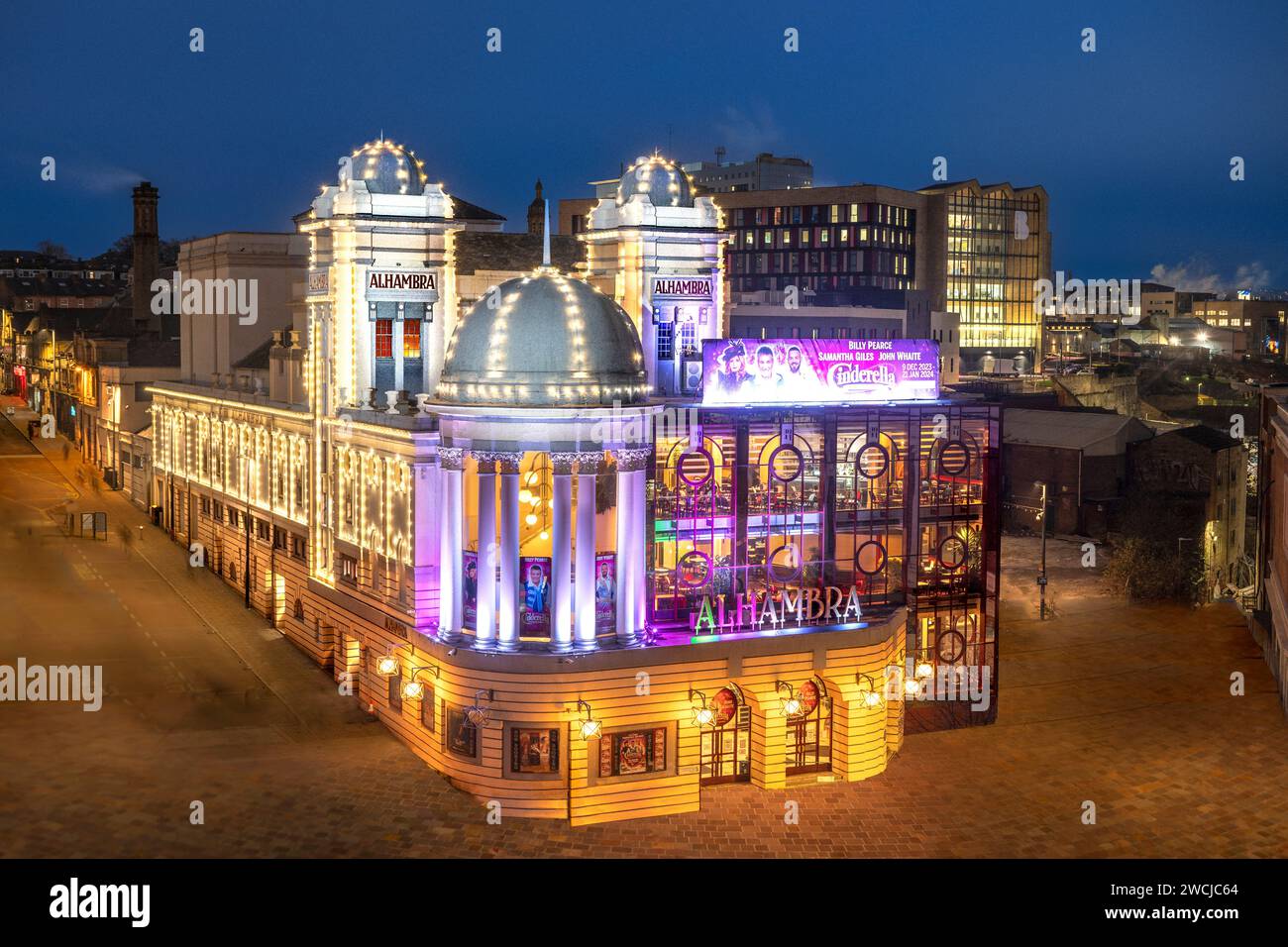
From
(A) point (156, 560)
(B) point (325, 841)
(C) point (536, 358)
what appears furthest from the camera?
(A) point (156, 560)

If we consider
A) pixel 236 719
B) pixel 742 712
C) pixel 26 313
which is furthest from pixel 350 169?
pixel 26 313

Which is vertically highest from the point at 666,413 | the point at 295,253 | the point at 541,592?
the point at 295,253

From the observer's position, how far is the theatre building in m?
40.8

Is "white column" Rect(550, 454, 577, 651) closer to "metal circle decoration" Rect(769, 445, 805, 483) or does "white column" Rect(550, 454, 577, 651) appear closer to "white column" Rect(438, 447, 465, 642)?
"white column" Rect(438, 447, 465, 642)

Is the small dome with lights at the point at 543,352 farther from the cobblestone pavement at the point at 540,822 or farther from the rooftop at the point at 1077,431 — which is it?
the rooftop at the point at 1077,431

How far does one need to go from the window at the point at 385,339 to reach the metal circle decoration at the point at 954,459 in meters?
21.2

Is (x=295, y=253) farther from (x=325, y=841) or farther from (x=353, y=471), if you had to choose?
(x=325, y=841)

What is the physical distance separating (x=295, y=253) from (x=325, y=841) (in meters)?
46.8

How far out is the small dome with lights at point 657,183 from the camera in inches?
2197

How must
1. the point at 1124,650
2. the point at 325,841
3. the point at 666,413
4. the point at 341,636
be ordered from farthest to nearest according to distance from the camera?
the point at 1124,650
the point at 341,636
the point at 666,413
the point at 325,841

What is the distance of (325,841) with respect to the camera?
120ft
